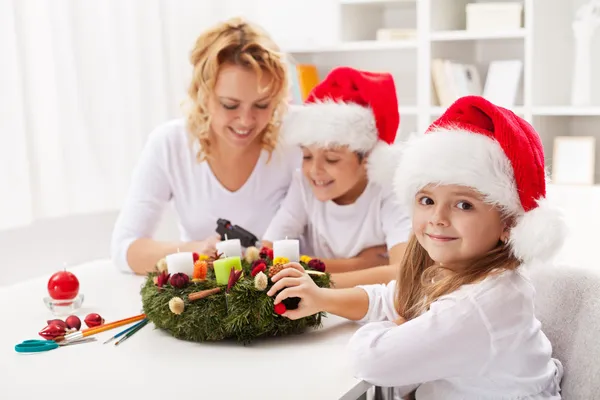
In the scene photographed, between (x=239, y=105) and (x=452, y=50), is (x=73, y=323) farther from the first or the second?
(x=452, y=50)

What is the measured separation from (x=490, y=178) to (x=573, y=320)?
0.39m

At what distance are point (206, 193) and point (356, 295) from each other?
0.84 metres

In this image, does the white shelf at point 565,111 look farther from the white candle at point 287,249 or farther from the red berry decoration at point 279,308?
the red berry decoration at point 279,308

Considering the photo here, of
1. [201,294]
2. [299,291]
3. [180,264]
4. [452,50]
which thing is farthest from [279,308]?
[452,50]

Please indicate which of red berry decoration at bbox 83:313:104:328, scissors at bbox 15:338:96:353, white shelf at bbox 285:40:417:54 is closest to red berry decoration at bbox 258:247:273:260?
red berry decoration at bbox 83:313:104:328

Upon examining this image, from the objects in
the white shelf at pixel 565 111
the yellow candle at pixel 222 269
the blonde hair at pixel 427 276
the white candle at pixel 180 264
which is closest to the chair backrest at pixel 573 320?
the blonde hair at pixel 427 276

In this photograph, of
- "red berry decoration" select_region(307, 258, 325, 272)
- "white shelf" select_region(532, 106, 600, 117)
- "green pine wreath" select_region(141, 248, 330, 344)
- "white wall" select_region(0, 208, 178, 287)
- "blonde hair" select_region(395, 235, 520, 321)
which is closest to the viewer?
"blonde hair" select_region(395, 235, 520, 321)

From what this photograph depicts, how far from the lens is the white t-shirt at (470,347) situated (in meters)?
1.37

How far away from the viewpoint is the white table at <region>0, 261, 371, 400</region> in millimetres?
1348

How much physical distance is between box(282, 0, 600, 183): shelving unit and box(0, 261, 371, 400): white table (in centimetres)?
211

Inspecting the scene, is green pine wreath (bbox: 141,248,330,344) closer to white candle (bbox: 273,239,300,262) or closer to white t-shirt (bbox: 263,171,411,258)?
white candle (bbox: 273,239,300,262)

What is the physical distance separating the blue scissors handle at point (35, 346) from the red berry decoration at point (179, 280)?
0.26 m

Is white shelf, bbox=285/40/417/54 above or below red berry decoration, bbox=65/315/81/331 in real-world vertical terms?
above

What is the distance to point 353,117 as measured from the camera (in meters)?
2.14
